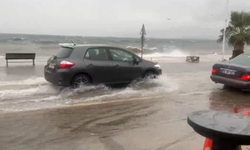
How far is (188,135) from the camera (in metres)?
5.07

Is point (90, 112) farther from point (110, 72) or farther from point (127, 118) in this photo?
point (110, 72)

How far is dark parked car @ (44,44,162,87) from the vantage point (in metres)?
8.35

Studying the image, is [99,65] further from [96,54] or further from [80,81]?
[80,81]

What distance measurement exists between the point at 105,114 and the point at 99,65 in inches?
114

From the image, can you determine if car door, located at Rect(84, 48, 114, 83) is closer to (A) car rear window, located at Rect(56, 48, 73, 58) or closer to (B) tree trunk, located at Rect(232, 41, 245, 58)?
(A) car rear window, located at Rect(56, 48, 73, 58)

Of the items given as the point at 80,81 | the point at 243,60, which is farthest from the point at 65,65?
the point at 243,60

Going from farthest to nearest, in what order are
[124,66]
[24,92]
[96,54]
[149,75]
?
[149,75] < [124,66] < [96,54] < [24,92]

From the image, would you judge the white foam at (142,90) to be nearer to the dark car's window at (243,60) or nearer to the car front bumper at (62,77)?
the car front bumper at (62,77)

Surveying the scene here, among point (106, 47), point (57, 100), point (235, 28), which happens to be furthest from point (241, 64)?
point (235, 28)

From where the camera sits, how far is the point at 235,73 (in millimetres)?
8922

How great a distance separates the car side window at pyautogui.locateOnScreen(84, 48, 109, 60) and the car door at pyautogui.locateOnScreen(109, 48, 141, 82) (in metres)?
0.26

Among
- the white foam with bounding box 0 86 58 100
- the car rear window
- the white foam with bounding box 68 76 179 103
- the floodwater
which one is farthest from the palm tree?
the white foam with bounding box 0 86 58 100

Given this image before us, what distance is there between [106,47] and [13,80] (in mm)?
4179

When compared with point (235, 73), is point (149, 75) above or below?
below
